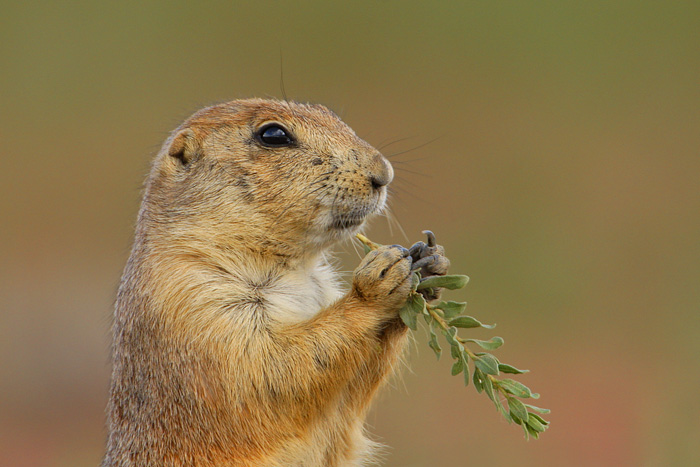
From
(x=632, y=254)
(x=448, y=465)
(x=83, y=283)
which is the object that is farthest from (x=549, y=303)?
(x=83, y=283)

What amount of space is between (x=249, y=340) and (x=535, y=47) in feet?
36.5

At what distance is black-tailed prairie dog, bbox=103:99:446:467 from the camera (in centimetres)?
359

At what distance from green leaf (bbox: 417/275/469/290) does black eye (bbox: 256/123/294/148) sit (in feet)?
2.78

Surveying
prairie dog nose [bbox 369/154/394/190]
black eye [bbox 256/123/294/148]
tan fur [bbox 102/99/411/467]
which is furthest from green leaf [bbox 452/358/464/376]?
black eye [bbox 256/123/294/148]

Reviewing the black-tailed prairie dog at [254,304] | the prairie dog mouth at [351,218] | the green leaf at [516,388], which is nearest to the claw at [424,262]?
the black-tailed prairie dog at [254,304]

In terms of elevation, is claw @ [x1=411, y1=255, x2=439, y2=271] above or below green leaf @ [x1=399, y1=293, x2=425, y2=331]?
above

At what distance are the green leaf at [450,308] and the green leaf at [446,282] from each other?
7 cm

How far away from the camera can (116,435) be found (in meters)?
3.91

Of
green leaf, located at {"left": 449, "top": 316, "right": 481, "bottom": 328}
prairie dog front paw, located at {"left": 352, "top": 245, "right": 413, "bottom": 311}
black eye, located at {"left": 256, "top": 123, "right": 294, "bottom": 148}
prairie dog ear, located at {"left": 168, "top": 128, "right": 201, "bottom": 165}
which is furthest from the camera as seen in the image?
prairie dog ear, located at {"left": 168, "top": 128, "right": 201, "bottom": 165}

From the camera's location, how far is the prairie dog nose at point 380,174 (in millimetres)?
3834

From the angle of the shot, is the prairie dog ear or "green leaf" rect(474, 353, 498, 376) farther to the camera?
the prairie dog ear

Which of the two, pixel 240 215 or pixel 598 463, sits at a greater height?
pixel 240 215

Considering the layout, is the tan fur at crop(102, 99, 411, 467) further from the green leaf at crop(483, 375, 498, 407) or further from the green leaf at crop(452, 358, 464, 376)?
the green leaf at crop(483, 375, 498, 407)

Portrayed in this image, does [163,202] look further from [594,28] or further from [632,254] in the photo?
[594,28]
